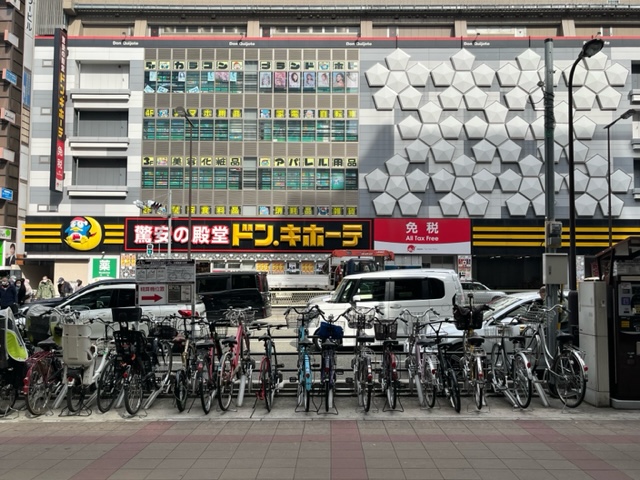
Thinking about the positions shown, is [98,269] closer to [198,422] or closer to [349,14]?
[349,14]


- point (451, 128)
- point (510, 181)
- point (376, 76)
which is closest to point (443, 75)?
point (451, 128)

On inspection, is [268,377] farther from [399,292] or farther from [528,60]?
[528,60]

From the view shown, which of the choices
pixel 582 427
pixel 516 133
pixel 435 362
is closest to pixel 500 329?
pixel 435 362

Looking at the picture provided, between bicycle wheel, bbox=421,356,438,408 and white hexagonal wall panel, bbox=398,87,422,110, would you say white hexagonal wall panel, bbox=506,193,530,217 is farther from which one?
bicycle wheel, bbox=421,356,438,408

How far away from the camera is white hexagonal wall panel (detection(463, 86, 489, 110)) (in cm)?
4028

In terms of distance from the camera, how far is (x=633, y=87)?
40.7m

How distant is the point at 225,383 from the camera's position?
7953 millimetres

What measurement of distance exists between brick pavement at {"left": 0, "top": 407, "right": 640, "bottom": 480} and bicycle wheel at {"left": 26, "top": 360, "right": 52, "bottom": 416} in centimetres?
23

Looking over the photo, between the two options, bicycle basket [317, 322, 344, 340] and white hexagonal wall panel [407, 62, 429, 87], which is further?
white hexagonal wall panel [407, 62, 429, 87]

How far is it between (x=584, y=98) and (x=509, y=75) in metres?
5.86

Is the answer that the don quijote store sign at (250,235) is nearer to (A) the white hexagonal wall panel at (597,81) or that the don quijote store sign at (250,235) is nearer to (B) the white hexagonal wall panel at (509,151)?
(B) the white hexagonal wall panel at (509,151)

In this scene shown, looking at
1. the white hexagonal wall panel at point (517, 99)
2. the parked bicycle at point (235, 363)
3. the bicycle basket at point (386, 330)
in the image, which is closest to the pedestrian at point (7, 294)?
the parked bicycle at point (235, 363)

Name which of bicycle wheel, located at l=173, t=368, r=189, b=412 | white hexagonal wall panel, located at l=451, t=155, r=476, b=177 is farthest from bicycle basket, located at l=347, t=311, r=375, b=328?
white hexagonal wall panel, located at l=451, t=155, r=476, b=177

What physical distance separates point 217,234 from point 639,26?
38.1 m
